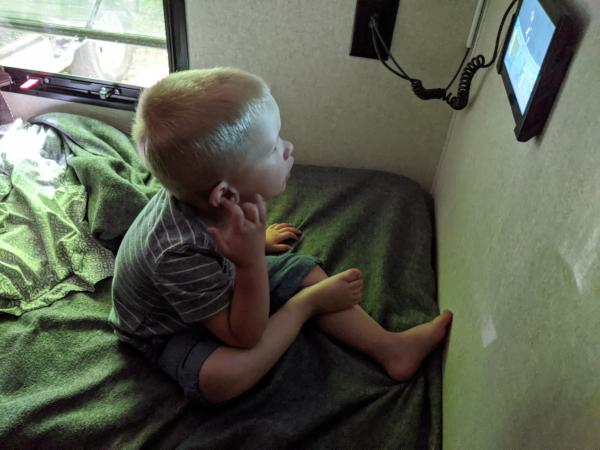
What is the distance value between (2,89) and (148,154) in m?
1.20

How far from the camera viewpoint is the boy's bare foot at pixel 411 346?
0.96 metres

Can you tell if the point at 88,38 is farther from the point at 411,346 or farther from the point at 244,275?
the point at 411,346

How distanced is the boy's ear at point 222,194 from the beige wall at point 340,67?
726mm

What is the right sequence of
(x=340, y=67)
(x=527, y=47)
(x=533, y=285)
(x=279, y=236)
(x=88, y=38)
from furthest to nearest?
(x=88, y=38) < (x=340, y=67) < (x=279, y=236) < (x=527, y=47) < (x=533, y=285)

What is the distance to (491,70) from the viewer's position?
1.05 metres

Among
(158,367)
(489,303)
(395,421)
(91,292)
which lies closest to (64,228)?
(91,292)

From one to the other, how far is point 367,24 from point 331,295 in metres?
0.76

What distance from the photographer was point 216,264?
0.84m

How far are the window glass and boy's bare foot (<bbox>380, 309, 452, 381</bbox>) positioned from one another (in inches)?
44.7

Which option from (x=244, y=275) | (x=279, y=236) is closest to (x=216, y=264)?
(x=244, y=275)

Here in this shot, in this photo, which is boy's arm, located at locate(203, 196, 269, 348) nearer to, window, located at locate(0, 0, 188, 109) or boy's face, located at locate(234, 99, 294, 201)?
boy's face, located at locate(234, 99, 294, 201)

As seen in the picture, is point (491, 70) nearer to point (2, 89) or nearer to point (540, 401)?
point (540, 401)

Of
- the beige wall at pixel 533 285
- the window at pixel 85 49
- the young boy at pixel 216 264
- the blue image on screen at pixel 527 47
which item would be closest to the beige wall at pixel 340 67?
the window at pixel 85 49

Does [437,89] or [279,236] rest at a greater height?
[437,89]
